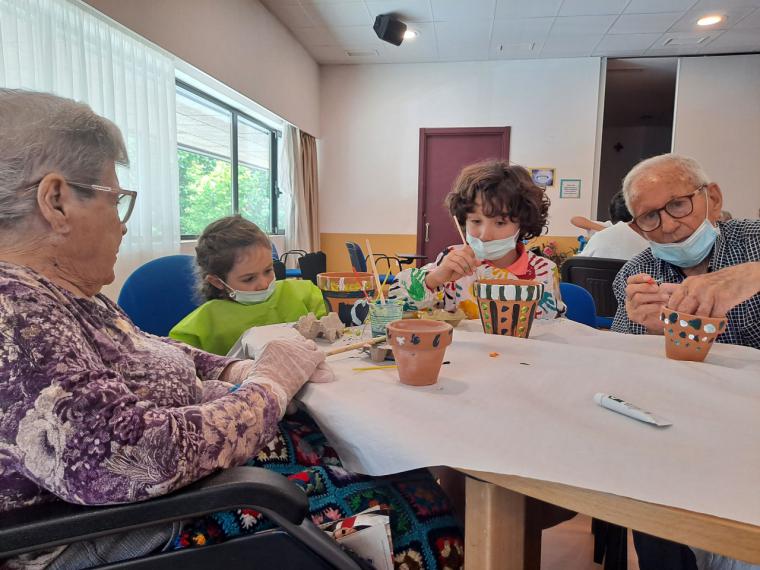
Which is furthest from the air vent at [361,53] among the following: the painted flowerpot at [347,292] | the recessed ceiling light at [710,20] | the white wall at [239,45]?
the painted flowerpot at [347,292]

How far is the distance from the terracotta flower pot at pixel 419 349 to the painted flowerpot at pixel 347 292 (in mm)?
399

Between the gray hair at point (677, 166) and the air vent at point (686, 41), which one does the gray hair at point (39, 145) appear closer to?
the gray hair at point (677, 166)

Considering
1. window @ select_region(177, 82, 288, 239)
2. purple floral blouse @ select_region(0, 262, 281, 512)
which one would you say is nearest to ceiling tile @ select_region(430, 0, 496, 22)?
window @ select_region(177, 82, 288, 239)

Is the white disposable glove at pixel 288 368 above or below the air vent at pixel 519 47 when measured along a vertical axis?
below

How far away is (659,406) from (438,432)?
0.32 metres

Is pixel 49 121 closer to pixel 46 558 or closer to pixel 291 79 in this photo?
pixel 46 558

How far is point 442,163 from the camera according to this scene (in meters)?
6.18

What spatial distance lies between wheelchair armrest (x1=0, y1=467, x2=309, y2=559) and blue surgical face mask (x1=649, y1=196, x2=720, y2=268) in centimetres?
128

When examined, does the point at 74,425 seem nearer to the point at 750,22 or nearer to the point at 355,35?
the point at 355,35

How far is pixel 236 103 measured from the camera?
486 centimetres

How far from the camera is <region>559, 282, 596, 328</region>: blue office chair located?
1912mm

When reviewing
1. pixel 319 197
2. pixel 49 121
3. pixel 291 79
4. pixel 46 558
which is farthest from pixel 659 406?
pixel 319 197

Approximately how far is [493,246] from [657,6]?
4362mm

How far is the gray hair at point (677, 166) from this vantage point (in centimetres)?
140
